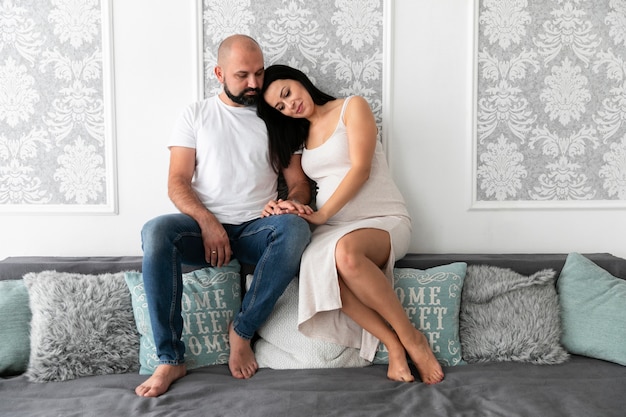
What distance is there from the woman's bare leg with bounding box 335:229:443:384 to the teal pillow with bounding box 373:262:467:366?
0.06 meters

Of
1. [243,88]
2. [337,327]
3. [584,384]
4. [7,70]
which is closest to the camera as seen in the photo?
[584,384]

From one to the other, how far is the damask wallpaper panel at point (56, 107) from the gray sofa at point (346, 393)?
2.70 feet

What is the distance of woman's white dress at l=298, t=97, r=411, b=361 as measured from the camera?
6.72 ft

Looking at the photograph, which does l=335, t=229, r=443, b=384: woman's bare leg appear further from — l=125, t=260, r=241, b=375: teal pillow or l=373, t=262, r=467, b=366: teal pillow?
l=125, t=260, r=241, b=375: teal pillow

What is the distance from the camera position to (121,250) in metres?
2.52

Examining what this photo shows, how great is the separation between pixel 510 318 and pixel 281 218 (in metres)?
0.94

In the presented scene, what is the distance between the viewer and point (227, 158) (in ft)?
7.55

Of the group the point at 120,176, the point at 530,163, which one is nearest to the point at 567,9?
the point at 530,163

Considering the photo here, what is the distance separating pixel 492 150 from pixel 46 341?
1955 mm

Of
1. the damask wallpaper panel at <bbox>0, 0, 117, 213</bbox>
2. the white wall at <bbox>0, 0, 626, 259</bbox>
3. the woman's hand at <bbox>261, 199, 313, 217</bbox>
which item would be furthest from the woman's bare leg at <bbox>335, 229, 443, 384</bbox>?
the damask wallpaper panel at <bbox>0, 0, 117, 213</bbox>

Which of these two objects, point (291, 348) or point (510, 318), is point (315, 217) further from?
point (510, 318)

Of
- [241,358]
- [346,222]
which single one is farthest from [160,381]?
[346,222]

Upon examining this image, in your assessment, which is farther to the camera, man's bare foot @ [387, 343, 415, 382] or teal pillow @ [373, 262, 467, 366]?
teal pillow @ [373, 262, 467, 366]

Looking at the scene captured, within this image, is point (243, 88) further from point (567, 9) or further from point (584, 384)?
point (584, 384)
